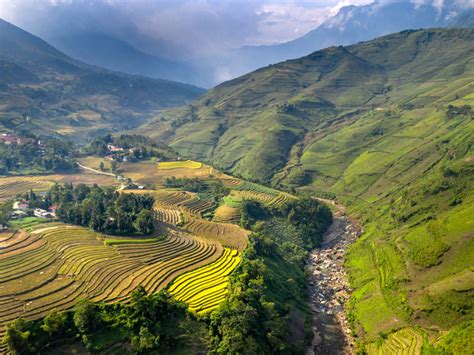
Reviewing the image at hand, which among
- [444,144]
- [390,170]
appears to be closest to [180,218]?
[390,170]

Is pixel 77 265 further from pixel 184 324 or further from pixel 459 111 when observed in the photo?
pixel 459 111

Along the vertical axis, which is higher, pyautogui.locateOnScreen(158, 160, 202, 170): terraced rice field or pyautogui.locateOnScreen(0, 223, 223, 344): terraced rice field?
pyautogui.locateOnScreen(158, 160, 202, 170): terraced rice field

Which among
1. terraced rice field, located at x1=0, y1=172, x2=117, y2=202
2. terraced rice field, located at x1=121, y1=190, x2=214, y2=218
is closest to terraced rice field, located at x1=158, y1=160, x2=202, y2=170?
terraced rice field, located at x1=0, y1=172, x2=117, y2=202

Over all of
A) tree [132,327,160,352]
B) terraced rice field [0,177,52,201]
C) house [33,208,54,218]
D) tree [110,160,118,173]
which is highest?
tree [110,160,118,173]

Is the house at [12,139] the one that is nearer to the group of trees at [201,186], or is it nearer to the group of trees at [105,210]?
the group of trees at [201,186]

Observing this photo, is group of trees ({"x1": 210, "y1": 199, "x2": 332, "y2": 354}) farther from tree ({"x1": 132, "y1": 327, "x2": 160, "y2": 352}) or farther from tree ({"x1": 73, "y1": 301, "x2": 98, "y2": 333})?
tree ({"x1": 73, "y1": 301, "x2": 98, "y2": 333})

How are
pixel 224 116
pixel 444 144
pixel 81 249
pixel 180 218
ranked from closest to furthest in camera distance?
1. pixel 81 249
2. pixel 180 218
3. pixel 444 144
4. pixel 224 116

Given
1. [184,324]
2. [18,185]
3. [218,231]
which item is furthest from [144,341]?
[18,185]

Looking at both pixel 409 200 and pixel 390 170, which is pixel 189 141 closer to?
pixel 390 170

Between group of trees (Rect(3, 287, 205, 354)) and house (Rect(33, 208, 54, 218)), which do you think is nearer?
group of trees (Rect(3, 287, 205, 354))
